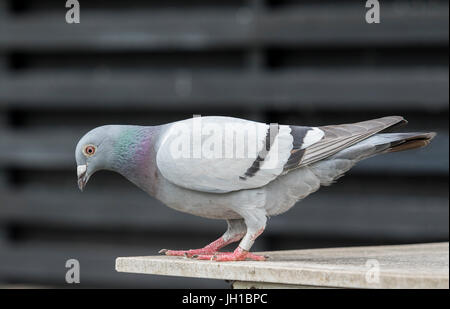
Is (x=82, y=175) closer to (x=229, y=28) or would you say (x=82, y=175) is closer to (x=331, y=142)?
(x=331, y=142)

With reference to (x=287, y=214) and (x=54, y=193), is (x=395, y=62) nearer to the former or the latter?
(x=287, y=214)

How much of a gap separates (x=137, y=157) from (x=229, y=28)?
1786mm

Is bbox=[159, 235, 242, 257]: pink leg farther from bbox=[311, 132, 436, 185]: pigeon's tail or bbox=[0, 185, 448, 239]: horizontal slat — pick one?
bbox=[0, 185, 448, 239]: horizontal slat

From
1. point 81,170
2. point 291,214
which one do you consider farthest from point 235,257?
point 291,214

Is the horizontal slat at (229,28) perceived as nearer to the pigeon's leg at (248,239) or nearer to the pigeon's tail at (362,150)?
the pigeon's tail at (362,150)

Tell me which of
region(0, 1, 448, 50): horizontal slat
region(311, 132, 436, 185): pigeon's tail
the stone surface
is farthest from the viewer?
region(0, 1, 448, 50): horizontal slat

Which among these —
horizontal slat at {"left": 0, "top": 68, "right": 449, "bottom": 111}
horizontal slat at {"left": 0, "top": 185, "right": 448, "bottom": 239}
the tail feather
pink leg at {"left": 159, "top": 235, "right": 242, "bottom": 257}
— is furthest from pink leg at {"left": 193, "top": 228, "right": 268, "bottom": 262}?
horizontal slat at {"left": 0, "top": 68, "right": 449, "bottom": 111}

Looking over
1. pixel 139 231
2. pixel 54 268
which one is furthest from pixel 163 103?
pixel 54 268

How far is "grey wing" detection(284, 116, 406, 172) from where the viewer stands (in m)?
2.82

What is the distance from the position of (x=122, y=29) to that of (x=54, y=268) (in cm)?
155

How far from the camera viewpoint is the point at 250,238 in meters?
2.77

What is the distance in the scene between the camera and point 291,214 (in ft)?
14.4

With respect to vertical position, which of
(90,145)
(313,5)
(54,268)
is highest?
(313,5)

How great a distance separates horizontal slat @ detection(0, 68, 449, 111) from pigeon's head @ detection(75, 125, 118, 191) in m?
1.69
